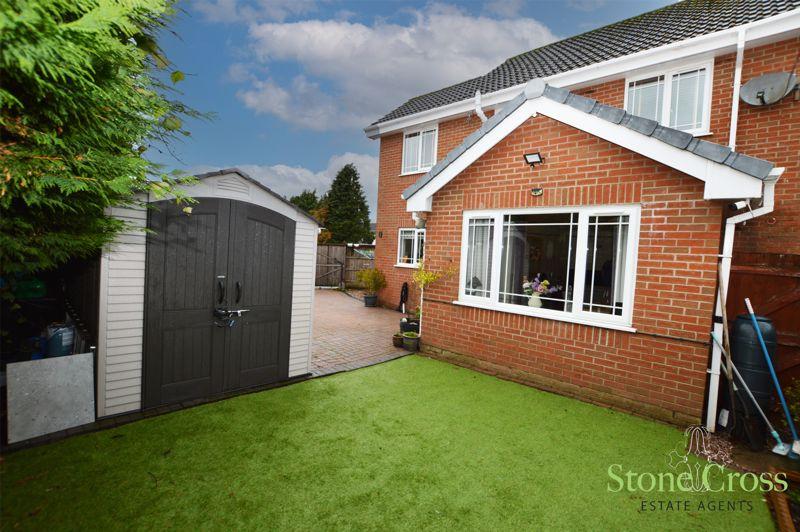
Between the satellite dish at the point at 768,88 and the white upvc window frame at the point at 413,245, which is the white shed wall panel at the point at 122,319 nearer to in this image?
the white upvc window frame at the point at 413,245

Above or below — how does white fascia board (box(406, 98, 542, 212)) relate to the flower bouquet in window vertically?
above

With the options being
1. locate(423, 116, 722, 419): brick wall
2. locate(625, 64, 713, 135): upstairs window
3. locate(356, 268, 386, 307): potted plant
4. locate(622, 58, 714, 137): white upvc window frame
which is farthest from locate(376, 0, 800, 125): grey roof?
locate(356, 268, 386, 307): potted plant

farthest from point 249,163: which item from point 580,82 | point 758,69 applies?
point 758,69

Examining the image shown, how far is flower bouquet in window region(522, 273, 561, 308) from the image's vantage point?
5551 millimetres

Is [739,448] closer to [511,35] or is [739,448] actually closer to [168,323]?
[168,323]

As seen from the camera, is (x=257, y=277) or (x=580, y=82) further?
(x=580, y=82)

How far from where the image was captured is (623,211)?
4.82 m

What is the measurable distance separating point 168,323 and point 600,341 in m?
5.86

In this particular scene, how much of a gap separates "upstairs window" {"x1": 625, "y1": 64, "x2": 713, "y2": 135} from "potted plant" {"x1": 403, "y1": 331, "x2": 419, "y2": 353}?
22.9ft

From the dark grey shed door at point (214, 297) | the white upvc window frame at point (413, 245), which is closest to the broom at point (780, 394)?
the dark grey shed door at point (214, 297)

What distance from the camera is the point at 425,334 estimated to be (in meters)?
6.96

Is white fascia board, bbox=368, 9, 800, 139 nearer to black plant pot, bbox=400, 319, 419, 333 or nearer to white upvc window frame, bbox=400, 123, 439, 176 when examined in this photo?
white upvc window frame, bbox=400, 123, 439, 176

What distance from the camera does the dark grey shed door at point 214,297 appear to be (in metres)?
4.09

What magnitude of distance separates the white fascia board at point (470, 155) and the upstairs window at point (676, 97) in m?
3.95
